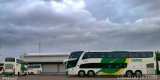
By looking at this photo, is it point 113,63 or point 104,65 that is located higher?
point 113,63

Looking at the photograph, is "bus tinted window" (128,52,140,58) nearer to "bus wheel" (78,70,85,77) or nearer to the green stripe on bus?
the green stripe on bus

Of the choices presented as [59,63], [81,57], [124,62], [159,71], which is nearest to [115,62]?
[124,62]

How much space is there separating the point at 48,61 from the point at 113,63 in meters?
34.8

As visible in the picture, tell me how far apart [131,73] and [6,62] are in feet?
58.8

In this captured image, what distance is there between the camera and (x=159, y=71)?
47062mm

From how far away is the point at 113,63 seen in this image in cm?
4072

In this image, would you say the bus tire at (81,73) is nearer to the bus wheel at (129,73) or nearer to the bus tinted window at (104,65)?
the bus tinted window at (104,65)

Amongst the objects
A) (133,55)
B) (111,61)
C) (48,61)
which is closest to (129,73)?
(133,55)

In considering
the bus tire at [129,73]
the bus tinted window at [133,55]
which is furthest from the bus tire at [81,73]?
the bus tinted window at [133,55]

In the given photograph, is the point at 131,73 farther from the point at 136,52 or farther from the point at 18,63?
the point at 18,63

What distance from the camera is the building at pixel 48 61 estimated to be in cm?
7356

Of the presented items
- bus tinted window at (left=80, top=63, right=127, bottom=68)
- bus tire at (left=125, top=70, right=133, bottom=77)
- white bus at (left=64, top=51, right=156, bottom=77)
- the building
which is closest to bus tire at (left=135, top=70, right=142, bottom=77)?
white bus at (left=64, top=51, right=156, bottom=77)

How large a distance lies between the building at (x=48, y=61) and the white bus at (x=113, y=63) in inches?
1260

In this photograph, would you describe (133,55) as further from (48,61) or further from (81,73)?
(48,61)
